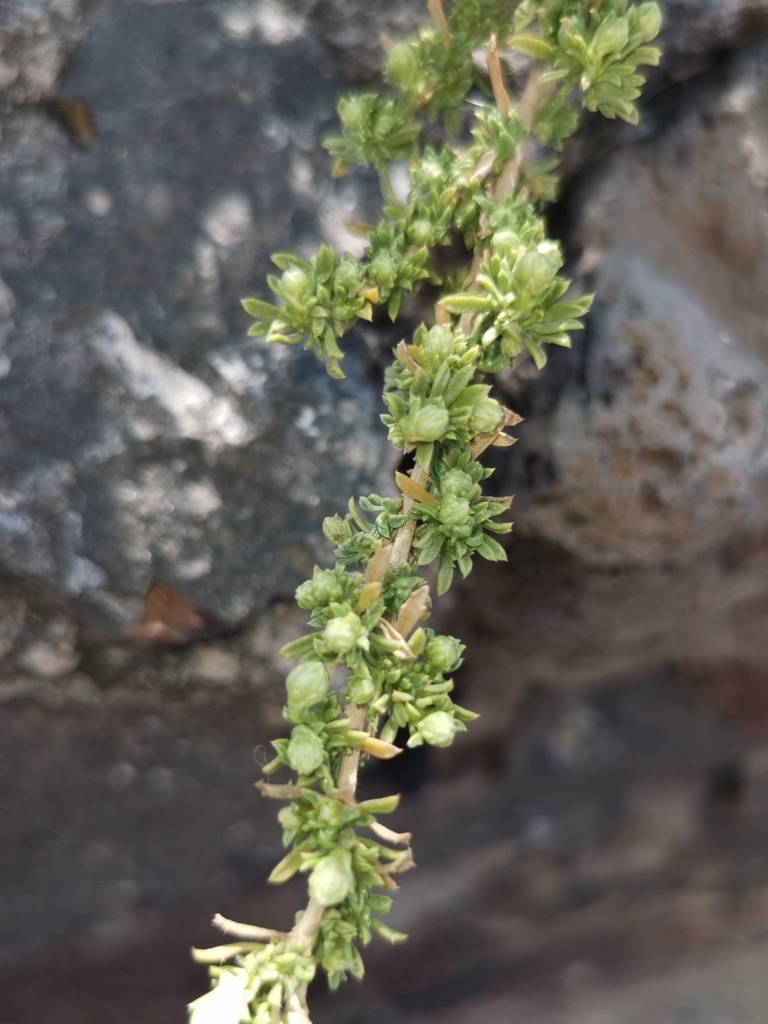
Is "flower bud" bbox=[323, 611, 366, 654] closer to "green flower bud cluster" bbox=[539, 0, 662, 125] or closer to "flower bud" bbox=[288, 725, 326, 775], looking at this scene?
"flower bud" bbox=[288, 725, 326, 775]

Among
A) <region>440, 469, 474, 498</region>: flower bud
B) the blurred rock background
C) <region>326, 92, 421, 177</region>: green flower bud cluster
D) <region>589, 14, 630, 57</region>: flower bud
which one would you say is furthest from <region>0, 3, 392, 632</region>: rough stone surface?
<region>589, 14, 630, 57</region>: flower bud

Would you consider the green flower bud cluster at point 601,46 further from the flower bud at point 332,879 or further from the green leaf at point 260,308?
the flower bud at point 332,879

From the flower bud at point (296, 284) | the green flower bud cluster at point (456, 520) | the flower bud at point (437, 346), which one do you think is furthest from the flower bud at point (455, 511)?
the flower bud at point (296, 284)

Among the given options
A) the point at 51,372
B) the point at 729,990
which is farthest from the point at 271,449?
the point at 729,990

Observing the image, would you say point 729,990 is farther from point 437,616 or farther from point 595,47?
point 595,47

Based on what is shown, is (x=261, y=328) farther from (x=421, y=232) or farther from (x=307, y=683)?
(x=307, y=683)

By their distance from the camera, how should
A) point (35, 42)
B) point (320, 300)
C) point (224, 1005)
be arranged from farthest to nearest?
point (35, 42) → point (320, 300) → point (224, 1005)

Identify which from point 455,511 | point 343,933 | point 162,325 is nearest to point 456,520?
point 455,511
